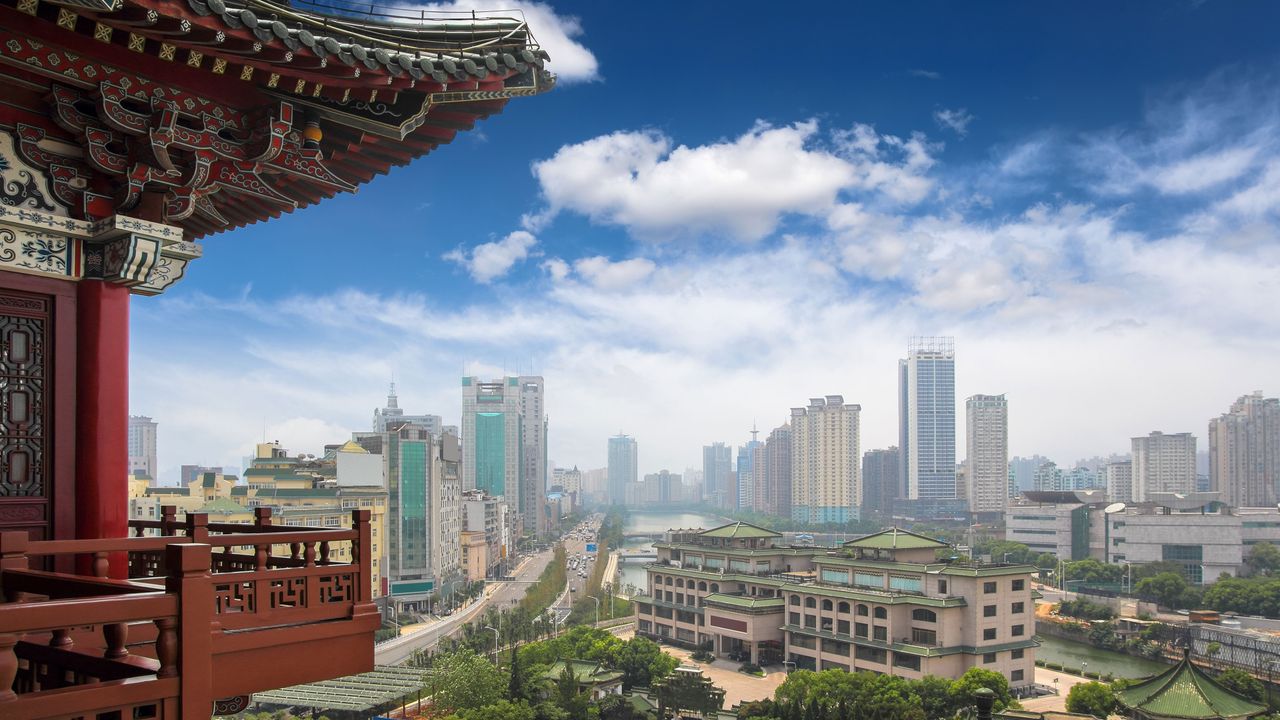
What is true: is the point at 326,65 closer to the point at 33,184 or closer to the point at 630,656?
the point at 33,184

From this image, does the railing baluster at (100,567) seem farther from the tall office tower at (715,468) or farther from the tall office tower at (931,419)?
the tall office tower at (715,468)

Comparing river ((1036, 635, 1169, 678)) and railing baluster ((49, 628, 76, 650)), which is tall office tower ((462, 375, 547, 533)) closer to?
river ((1036, 635, 1169, 678))

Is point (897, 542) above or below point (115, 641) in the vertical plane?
below

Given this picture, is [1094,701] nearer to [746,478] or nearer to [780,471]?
[780,471]

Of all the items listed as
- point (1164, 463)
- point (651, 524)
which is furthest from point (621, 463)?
point (1164, 463)

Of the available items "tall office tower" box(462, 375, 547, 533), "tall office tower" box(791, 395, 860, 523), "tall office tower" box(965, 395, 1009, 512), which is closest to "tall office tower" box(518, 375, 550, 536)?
"tall office tower" box(462, 375, 547, 533)

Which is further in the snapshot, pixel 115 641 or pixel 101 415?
pixel 101 415

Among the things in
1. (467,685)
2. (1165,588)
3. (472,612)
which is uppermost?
(467,685)
